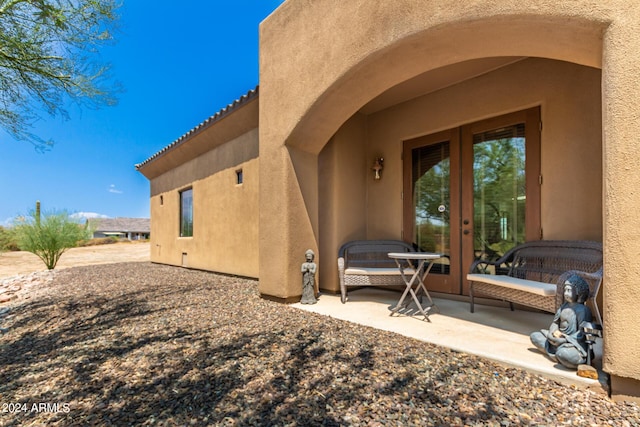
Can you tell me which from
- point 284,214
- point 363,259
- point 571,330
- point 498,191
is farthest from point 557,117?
point 284,214

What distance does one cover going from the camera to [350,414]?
5.71 feet

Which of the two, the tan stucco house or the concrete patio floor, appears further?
the concrete patio floor

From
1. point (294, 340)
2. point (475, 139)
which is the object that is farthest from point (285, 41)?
point (294, 340)

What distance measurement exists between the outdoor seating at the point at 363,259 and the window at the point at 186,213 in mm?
6051

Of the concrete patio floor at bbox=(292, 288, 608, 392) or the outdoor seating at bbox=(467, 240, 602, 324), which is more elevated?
the outdoor seating at bbox=(467, 240, 602, 324)

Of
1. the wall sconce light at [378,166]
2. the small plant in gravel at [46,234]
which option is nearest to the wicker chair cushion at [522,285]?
the wall sconce light at [378,166]

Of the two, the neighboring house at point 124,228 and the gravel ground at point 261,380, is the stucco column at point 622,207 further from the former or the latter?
the neighboring house at point 124,228

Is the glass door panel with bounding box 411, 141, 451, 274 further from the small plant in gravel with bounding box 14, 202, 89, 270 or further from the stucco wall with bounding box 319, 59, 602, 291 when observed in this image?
the small plant in gravel with bounding box 14, 202, 89, 270

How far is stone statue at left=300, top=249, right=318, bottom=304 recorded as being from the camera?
4.27 metres

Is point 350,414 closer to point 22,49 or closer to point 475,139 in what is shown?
point 475,139

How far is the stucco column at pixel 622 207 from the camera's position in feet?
5.87

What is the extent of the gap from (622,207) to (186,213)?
9780 millimetres

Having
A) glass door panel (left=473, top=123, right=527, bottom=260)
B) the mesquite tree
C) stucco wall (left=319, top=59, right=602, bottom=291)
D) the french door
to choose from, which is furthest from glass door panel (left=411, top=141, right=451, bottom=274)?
the mesquite tree

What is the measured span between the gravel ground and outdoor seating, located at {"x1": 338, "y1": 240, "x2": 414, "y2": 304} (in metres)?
0.85
